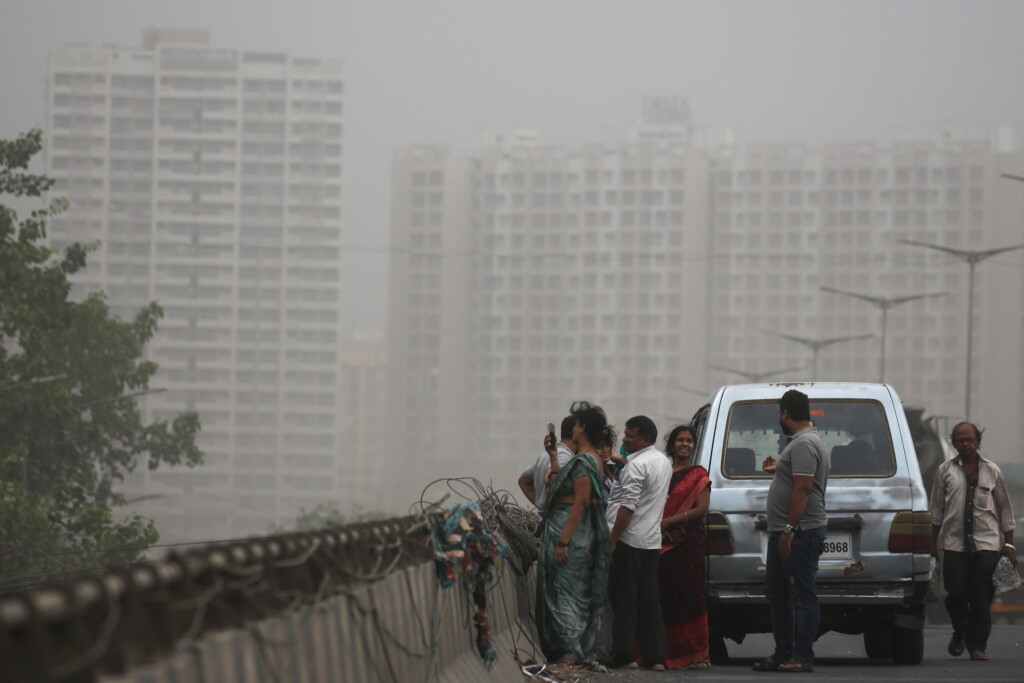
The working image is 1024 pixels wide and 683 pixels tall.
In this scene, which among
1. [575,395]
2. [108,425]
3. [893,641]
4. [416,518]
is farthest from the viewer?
[575,395]

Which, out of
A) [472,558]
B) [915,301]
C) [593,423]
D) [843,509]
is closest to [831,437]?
[843,509]

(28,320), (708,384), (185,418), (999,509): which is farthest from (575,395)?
(999,509)

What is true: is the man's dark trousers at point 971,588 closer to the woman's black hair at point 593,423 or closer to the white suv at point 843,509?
the white suv at point 843,509

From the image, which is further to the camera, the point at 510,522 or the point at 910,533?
the point at 910,533

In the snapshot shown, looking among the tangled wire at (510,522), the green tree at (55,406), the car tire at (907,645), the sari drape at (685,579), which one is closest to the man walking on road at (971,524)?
the car tire at (907,645)

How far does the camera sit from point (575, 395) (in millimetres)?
194375

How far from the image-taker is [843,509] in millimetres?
10586

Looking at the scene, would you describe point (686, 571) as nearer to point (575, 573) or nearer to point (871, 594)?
point (575, 573)

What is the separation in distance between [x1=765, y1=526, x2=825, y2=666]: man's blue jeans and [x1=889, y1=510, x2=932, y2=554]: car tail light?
2.68ft

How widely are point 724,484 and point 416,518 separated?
181 inches

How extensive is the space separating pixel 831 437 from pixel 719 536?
1110 millimetres

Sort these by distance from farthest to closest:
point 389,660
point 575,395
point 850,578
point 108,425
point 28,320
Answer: point 575,395 < point 108,425 < point 28,320 < point 850,578 < point 389,660

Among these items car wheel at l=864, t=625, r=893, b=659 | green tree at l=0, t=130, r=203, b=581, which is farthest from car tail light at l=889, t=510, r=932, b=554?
green tree at l=0, t=130, r=203, b=581

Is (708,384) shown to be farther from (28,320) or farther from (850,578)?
(850,578)
